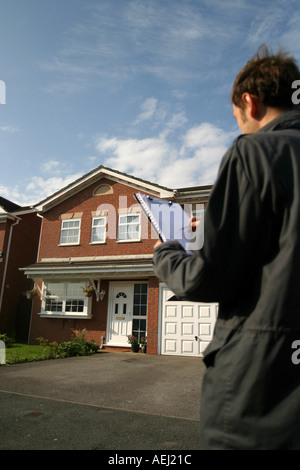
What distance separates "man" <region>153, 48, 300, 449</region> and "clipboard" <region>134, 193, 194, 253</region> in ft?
0.62

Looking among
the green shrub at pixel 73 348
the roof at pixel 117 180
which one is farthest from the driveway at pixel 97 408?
the roof at pixel 117 180

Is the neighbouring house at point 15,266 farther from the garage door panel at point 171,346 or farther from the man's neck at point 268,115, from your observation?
the man's neck at point 268,115

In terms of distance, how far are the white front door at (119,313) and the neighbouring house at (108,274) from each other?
0.04m

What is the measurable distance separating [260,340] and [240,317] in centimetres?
9

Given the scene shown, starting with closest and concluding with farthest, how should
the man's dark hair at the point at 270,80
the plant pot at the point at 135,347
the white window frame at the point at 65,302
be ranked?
the man's dark hair at the point at 270,80 → the plant pot at the point at 135,347 → the white window frame at the point at 65,302

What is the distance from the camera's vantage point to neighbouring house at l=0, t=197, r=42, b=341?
695 inches

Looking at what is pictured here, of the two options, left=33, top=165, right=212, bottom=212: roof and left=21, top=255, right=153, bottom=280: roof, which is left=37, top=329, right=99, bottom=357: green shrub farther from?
left=33, top=165, right=212, bottom=212: roof

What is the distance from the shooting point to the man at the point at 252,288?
0.91 meters

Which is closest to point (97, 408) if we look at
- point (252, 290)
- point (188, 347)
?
point (252, 290)

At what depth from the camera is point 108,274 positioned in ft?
46.8

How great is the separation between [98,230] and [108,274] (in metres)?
2.74
